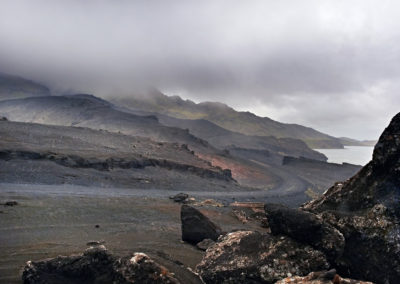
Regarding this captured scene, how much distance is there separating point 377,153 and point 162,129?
9444 centimetres

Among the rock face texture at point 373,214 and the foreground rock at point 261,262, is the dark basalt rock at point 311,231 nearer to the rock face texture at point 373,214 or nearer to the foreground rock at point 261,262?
the foreground rock at point 261,262

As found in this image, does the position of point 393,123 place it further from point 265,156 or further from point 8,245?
point 265,156

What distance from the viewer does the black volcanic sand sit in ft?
31.6

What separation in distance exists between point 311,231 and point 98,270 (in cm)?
440

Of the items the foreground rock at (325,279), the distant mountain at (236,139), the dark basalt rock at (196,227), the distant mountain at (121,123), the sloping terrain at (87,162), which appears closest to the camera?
the foreground rock at (325,279)

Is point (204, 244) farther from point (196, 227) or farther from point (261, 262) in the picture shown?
point (261, 262)

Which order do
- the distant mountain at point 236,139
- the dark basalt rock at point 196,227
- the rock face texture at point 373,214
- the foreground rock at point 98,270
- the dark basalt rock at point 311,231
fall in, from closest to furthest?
the foreground rock at point 98,270 < the rock face texture at point 373,214 < the dark basalt rock at point 311,231 < the dark basalt rock at point 196,227 < the distant mountain at point 236,139

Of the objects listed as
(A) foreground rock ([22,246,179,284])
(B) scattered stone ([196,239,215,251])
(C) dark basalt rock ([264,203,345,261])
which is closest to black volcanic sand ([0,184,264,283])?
(B) scattered stone ([196,239,215,251])

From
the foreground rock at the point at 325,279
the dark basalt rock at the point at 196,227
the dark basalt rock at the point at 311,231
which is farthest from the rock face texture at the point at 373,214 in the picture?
the dark basalt rock at the point at 196,227

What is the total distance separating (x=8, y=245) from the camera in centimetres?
1121

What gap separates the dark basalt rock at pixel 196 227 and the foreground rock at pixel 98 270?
18.0ft

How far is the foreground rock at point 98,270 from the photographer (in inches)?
225

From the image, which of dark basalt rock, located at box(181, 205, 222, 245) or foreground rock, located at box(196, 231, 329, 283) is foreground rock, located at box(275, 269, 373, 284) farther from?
dark basalt rock, located at box(181, 205, 222, 245)

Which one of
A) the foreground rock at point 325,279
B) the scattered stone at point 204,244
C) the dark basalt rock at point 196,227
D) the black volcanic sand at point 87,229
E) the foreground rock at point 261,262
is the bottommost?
the black volcanic sand at point 87,229
